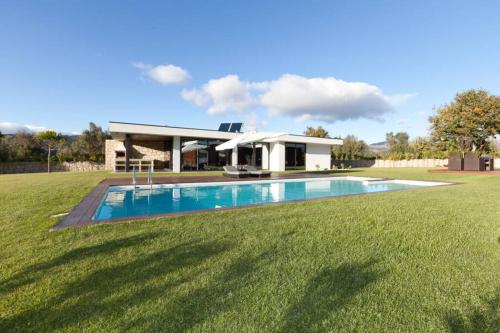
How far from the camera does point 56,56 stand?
1421cm

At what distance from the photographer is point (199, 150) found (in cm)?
2183

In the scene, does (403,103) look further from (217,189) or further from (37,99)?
(37,99)

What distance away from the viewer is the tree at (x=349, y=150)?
3612cm

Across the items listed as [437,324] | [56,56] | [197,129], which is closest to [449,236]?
[437,324]

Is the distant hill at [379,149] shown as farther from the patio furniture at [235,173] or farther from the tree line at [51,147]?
the tree line at [51,147]

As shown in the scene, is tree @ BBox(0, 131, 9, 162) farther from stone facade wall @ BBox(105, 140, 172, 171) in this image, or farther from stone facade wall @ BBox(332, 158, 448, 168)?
stone facade wall @ BBox(332, 158, 448, 168)

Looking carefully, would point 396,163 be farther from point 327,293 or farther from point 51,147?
point 51,147

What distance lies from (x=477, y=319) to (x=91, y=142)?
36313 millimetres

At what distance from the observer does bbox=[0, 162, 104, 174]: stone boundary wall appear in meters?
23.0

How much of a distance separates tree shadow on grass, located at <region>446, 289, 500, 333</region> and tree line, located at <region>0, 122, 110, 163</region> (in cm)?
2546

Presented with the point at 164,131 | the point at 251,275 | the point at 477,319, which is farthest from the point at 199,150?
the point at 477,319

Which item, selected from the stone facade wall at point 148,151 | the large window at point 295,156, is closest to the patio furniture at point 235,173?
the stone facade wall at point 148,151

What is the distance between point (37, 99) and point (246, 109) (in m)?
21.8

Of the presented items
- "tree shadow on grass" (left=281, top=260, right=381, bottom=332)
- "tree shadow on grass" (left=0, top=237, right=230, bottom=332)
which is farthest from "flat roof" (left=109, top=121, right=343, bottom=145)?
"tree shadow on grass" (left=281, top=260, right=381, bottom=332)
